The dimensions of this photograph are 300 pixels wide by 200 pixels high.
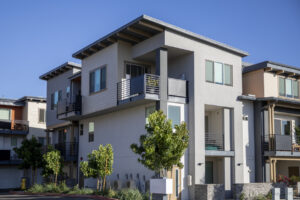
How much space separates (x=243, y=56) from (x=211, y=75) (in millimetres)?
3702

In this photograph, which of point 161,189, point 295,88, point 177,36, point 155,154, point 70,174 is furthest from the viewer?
point 70,174

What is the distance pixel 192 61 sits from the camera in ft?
83.7

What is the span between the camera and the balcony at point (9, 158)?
41.2 m

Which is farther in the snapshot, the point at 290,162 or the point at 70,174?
the point at 70,174

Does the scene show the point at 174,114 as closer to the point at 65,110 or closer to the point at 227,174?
the point at 227,174

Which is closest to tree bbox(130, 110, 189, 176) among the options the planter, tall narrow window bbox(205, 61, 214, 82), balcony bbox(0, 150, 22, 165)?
the planter

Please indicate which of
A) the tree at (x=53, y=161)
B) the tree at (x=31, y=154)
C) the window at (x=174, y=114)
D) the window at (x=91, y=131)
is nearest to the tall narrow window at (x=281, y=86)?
the window at (x=174, y=114)

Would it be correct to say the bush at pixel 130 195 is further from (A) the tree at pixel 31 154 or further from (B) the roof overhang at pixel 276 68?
(B) the roof overhang at pixel 276 68

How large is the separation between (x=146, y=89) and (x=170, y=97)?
5.53 feet

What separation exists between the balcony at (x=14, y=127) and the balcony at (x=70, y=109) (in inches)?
443

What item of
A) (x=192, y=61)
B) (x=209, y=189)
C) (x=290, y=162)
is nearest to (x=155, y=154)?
(x=209, y=189)

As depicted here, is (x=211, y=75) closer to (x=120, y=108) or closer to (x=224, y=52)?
(x=224, y=52)

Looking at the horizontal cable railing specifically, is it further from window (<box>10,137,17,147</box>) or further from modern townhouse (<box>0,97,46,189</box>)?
window (<box>10,137,17,147</box>)

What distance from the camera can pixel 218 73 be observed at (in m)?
27.0
